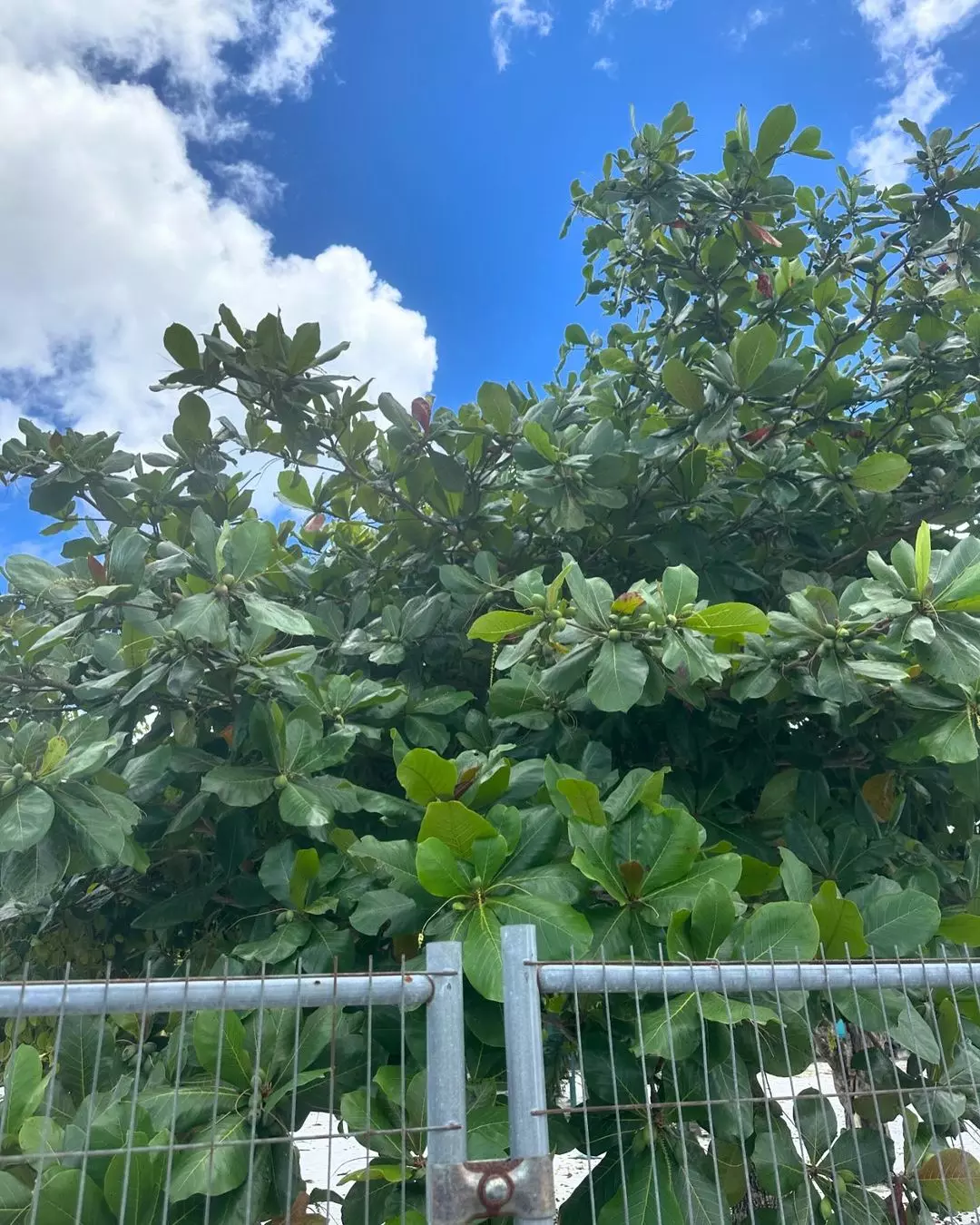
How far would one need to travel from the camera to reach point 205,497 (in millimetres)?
2881

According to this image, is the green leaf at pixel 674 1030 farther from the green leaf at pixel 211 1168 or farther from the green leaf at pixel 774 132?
the green leaf at pixel 774 132

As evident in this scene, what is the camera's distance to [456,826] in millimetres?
1480

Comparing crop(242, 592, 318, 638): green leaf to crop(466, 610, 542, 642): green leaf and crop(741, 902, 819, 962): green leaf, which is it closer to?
crop(466, 610, 542, 642): green leaf

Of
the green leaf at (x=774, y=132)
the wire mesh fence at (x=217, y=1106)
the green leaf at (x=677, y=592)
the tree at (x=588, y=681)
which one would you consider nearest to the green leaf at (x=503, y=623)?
the tree at (x=588, y=681)

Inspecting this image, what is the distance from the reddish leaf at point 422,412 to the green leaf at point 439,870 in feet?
5.27

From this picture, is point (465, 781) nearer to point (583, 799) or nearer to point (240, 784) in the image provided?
point (583, 799)

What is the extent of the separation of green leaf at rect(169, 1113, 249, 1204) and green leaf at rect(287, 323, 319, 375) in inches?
77.2

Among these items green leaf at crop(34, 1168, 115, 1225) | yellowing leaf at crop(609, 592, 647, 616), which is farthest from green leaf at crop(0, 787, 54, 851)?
yellowing leaf at crop(609, 592, 647, 616)

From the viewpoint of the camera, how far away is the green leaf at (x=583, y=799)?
1609 mm

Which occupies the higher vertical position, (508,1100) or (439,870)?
(439,870)

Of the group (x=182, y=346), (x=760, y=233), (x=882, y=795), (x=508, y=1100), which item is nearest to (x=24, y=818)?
(x=508, y=1100)

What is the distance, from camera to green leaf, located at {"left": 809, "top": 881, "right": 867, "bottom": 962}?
1.56 m

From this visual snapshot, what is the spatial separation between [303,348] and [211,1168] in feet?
6.73

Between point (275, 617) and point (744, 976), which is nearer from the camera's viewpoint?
point (744, 976)
